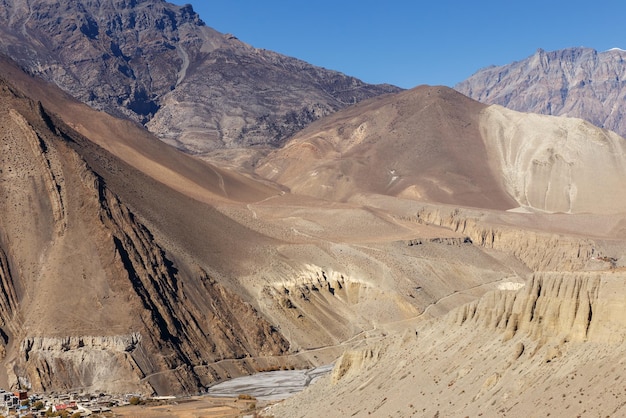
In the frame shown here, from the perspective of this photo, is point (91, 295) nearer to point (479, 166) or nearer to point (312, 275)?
point (312, 275)

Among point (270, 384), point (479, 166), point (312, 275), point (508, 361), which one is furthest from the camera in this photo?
point (479, 166)

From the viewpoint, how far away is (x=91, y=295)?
8150 centimetres

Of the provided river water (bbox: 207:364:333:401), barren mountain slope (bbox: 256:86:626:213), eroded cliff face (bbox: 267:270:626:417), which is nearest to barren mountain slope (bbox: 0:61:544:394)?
river water (bbox: 207:364:333:401)

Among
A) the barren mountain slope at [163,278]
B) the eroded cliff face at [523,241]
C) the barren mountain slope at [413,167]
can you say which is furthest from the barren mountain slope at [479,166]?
the barren mountain slope at [163,278]

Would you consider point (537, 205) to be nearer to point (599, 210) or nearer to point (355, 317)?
point (599, 210)

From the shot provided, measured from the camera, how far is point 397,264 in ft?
365

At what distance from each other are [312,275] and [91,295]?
89.3 ft

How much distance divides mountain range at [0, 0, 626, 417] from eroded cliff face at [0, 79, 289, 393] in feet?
0.48

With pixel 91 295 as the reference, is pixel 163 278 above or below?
above

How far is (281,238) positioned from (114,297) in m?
34.5

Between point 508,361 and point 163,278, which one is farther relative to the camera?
point 163,278

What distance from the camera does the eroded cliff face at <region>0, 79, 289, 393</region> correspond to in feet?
252

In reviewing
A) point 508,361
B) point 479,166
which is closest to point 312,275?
point 508,361

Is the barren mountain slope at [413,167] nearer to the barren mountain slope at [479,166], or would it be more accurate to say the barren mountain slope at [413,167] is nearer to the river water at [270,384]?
the barren mountain slope at [479,166]
